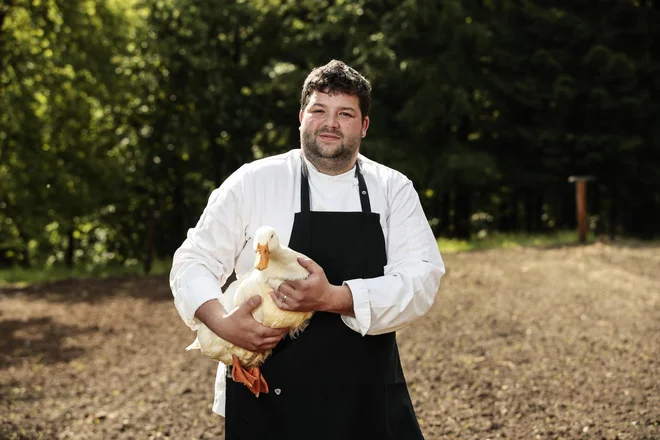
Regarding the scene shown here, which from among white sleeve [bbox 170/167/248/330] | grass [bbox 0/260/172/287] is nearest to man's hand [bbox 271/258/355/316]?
white sleeve [bbox 170/167/248/330]

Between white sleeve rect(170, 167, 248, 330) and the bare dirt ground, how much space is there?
9.89ft

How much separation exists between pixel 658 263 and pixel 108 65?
12122 millimetres

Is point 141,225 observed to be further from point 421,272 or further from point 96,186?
point 421,272

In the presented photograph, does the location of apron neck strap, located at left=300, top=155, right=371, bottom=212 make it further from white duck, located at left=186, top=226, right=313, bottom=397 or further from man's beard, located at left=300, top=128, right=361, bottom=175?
white duck, located at left=186, top=226, right=313, bottom=397

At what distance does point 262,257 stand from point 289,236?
34 centimetres

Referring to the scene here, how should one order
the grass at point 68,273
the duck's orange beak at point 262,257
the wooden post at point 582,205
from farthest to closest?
the grass at point 68,273, the wooden post at point 582,205, the duck's orange beak at point 262,257

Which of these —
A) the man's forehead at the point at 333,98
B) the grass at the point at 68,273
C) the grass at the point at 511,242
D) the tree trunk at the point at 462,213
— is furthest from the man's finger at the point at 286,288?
the tree trunk at the point at 462,213

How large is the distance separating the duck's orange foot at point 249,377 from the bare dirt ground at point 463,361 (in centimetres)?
288

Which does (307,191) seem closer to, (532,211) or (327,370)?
(327,370)

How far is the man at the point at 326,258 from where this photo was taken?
2.78 metres

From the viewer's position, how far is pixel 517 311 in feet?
29.7

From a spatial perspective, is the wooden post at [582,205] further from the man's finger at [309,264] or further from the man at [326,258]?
the man's finger at [309,264]

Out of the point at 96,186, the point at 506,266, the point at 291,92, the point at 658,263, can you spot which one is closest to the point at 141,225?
the point at 96,186

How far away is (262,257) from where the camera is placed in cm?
249
